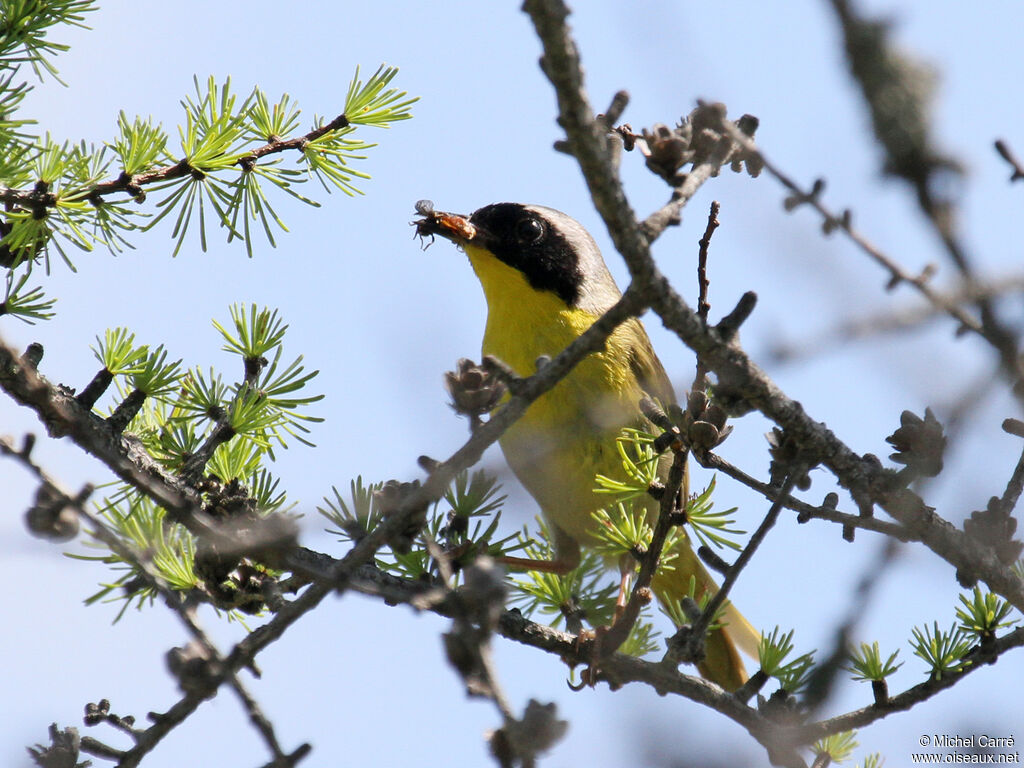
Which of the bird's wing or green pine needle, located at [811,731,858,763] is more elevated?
the bird's wing

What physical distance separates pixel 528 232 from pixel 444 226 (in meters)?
Answer: 0.45

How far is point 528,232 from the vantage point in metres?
5.23

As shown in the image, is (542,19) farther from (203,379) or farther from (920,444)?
(203,379)

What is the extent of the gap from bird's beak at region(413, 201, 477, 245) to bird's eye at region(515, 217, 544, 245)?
8.8 inches

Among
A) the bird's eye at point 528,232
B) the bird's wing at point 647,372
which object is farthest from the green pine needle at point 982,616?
the bird's eye at point 528,232

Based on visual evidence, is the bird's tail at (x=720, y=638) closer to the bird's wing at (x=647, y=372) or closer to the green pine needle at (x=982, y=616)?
the bird's wing at (x=647, y=372)

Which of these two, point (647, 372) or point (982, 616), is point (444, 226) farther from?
point (982, 616)

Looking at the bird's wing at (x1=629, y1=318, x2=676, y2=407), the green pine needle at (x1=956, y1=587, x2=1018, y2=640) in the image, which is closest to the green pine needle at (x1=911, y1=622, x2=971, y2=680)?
the green pine needle at (x1=956, y1=587, x2=1018, y2=640)

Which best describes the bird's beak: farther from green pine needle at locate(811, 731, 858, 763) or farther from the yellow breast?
green pine needle at locate(811, 731, 858, 763)

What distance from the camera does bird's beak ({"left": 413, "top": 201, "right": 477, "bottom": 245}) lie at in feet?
16.3

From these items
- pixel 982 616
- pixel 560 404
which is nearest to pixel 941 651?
pixel 982 616

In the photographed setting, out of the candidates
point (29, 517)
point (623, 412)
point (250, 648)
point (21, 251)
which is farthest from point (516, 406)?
point (623, 412)

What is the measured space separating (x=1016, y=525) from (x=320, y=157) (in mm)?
2141

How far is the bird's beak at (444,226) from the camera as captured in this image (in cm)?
496
